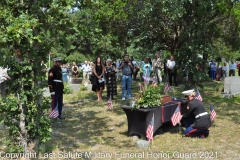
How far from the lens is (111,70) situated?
40.8 ft

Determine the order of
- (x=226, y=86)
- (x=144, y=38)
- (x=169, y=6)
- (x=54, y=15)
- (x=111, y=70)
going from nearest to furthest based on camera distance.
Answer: (x=54, y=15) < (x=169, y=6) < (x=111, y=70) < (x=226, y=86) < (x=144, y=38)

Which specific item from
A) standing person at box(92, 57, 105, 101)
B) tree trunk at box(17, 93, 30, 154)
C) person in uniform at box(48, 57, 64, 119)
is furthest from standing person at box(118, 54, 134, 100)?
tree trunk at box(17, 93, 30, 154)

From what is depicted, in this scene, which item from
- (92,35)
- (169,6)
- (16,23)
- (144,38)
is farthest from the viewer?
(144,38)

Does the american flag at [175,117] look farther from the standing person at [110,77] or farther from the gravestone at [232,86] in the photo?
the gravestone at [232,86]

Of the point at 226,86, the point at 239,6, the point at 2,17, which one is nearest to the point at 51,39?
the point at 2,17

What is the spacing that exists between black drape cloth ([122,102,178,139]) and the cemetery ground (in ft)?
0.74

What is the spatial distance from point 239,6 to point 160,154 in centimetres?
692

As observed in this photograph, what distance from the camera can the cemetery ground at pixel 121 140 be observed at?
243 inches

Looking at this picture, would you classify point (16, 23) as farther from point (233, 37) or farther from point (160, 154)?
point (233, 37)

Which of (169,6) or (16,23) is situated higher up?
(169,6)

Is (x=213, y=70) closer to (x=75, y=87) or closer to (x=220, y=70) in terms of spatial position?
(x=220, y=70)

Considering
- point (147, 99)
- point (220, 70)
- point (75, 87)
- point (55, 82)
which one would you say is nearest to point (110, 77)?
point (55, 82)

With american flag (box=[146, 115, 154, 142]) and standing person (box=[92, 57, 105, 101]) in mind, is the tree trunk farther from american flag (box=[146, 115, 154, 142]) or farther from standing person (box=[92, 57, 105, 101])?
standing person (box=[92, 57, 105, 101])

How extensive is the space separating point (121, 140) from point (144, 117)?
778mm
